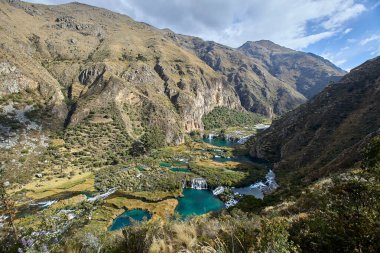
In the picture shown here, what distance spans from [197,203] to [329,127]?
50889mm

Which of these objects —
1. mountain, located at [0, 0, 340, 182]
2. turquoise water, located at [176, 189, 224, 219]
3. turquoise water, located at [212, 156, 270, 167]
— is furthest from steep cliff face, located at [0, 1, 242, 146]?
turquoise water, located at [176, 189, 224, 219]

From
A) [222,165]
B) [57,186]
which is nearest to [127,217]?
[57,186]

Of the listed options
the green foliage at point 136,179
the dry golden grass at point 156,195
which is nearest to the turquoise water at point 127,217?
the dry golden grass at point 156,195

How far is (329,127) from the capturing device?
85.3 meters

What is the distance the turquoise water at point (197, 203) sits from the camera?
64812 millimetres

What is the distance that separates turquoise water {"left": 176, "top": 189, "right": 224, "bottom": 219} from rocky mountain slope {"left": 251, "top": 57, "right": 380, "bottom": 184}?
879 inches

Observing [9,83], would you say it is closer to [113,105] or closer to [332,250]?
[113,105]

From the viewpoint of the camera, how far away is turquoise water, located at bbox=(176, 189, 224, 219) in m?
64.8

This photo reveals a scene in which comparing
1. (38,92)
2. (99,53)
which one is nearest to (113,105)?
Result: (38,92)

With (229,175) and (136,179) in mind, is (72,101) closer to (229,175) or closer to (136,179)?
(136,179)

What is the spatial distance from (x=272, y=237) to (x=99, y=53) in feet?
693

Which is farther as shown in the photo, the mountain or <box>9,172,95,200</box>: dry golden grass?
the mountain

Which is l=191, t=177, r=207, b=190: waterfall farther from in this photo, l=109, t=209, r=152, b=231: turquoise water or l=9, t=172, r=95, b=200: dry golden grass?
l=9, t=172, r=95, b=200: dry golden grass

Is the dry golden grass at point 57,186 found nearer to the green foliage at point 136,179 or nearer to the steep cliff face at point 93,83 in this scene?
the green foliage at point 136,179
